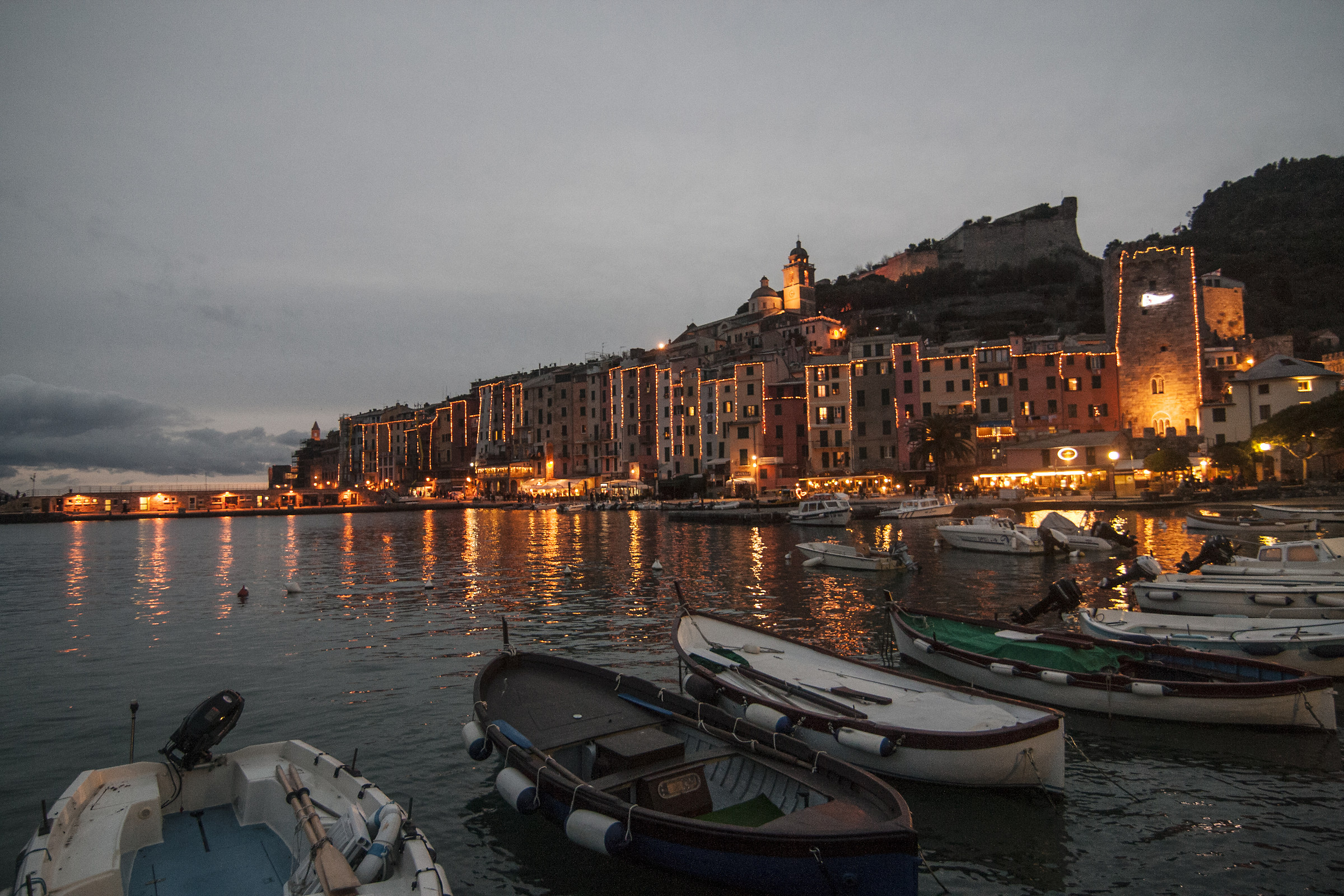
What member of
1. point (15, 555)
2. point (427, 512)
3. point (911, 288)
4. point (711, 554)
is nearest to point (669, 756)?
point (711, 554)

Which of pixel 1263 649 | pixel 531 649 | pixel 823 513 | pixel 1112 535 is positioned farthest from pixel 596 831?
pixel 823 513

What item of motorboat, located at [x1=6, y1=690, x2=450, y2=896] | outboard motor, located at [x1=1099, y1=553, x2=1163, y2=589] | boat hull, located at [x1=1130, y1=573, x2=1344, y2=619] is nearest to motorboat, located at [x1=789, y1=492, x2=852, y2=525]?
outboard motor, located at [x1=1099, y1=553, x2=1163, y2=589]

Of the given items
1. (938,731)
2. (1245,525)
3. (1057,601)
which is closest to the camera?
(938,731)

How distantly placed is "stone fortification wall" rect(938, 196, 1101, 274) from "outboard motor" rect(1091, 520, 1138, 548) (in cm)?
9702

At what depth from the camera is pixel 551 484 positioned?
102 meters

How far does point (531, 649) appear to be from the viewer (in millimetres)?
18734

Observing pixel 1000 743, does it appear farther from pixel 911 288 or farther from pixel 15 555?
pixel 911 288

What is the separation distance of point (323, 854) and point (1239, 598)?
2006 cm

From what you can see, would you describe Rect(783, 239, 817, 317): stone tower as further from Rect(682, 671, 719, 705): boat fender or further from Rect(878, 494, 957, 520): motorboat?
Rect(682, 671, 719, 705): boat fender

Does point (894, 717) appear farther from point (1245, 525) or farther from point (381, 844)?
point (1245, 525)

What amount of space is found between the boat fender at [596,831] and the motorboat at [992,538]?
3277cm

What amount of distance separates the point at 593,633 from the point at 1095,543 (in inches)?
1050

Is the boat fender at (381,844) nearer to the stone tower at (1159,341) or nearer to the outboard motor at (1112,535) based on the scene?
the outboard motor at (1112,535)

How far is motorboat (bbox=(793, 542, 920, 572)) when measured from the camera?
101 feet
